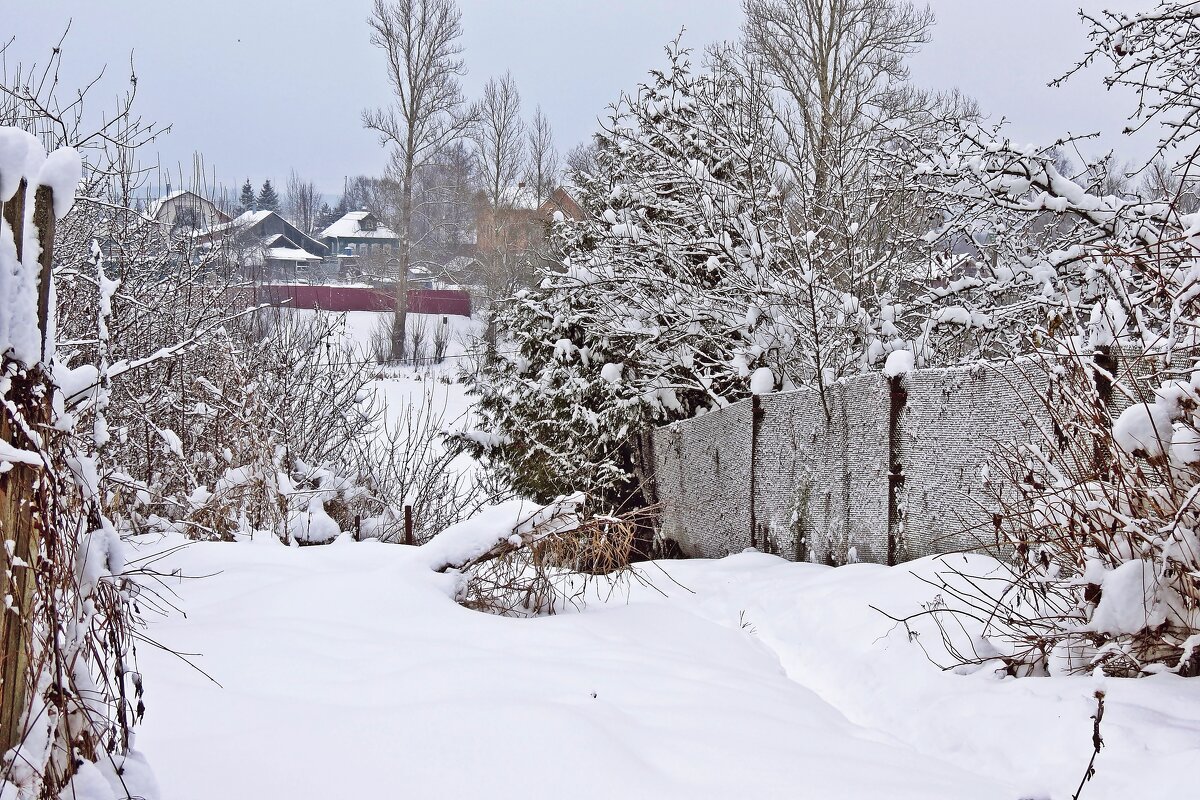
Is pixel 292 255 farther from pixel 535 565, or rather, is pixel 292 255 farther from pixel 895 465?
pixel 535 565

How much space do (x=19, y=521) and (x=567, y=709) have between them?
1694 mm

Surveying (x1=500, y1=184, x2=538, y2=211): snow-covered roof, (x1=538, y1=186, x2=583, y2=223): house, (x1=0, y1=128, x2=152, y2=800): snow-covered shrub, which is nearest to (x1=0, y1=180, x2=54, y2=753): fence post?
(x1=0, y1=128, x2=152, y2=800): snow-covered shrub

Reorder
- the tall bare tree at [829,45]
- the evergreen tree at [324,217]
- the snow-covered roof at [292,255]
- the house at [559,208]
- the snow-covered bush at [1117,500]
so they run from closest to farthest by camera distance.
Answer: the snow-covered bush at [1117,500] → the house at [559,208] → the tall bare tree at [829,45] → the snow-covered roof at [292,255] → the evergreen tree at [324,217]

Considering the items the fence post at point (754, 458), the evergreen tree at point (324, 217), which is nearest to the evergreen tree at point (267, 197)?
the evergreen tree at point (324, 217)

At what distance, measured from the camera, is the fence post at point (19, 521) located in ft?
5.58

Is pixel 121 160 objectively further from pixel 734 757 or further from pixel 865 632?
pixel 734 757

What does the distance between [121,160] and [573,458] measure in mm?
5674

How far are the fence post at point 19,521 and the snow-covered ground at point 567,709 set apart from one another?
607 mm

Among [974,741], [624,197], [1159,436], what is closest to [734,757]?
[974,741]

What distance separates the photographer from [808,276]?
25.9 feet

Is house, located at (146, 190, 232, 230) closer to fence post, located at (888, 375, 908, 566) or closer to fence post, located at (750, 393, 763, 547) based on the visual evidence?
fence post, located at (750, 393, 763, 547)

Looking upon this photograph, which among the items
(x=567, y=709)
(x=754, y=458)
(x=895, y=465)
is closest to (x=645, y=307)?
(x=754, y=458)

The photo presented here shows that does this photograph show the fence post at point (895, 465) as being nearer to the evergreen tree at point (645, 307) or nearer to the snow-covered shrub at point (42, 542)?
the evergreen tree at point (645, 307)

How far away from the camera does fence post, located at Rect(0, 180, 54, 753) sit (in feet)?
5.58
